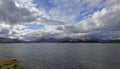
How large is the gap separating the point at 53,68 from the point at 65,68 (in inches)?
104

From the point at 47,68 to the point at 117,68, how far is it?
604 inches

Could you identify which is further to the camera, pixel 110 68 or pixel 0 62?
pixel 110 68

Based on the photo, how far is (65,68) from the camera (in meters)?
39.4

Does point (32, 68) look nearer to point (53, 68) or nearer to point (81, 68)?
point (53, 68)

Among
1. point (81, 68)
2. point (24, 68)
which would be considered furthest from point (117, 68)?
point (24, 68)

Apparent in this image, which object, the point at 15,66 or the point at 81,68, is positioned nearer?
the point at 15,66

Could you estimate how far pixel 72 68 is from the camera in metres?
39.4

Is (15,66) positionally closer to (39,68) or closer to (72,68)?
(39,68)

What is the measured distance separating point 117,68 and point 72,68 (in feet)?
32.4

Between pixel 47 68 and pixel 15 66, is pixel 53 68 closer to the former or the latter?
pixel 47 68

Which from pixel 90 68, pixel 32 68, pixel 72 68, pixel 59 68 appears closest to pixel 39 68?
pixel 32 68

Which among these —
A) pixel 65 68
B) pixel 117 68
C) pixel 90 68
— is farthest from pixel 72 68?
pixel 117 68

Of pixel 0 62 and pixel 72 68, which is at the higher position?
pixel 0 62

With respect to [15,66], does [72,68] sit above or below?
below
